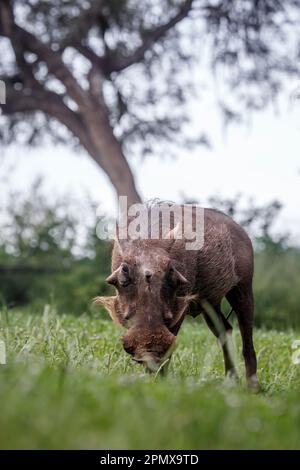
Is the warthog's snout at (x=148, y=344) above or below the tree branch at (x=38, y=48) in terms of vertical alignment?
below

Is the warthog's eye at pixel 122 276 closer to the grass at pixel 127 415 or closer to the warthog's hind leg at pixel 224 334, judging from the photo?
the grass at pixel 127 415

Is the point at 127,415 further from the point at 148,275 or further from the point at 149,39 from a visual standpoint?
the point at 149,39

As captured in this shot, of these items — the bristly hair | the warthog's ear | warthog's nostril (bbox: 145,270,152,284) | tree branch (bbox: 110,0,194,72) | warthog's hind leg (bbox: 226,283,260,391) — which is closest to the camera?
warthog's nostril (bbox: 145,270,152,284)

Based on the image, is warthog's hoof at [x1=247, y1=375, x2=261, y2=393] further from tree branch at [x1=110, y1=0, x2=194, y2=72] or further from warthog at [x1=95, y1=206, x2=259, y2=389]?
tree branch at [x1=110, y1=0, x2=194, y2=72]

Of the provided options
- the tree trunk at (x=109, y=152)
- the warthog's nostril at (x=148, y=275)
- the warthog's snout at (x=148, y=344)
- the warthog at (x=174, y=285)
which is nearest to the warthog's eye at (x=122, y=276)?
the warthog at (x=174, y=285)

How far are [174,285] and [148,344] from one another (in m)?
0.44

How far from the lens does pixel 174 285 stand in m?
3.74

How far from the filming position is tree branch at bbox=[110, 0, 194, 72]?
11086 millimetres

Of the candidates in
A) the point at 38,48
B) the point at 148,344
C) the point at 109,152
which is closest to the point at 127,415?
the point at 148,344

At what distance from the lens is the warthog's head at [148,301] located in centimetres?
340

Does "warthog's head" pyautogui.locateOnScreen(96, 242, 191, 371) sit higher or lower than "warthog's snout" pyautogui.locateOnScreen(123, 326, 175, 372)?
higher

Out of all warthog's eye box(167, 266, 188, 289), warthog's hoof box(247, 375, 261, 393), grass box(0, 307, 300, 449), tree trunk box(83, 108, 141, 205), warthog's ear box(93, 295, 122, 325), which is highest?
tree trunk box(83, 108, 141, 205)

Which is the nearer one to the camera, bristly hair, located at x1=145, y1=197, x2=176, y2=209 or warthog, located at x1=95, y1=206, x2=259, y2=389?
warthog, located at x1=95, y1=206, x2=259, y2=389

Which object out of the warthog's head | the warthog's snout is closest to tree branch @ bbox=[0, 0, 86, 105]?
the warthog's head
